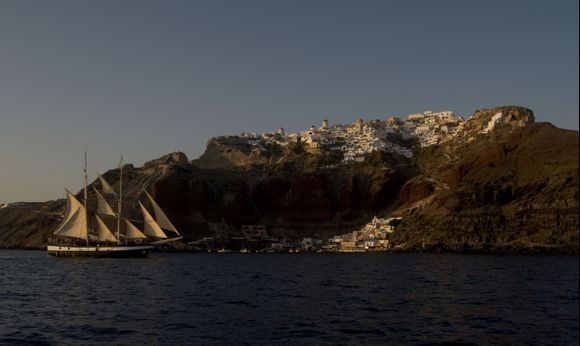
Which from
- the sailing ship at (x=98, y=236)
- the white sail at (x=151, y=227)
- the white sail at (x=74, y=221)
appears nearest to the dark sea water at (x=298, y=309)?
the white sail at (x=74, y=221)

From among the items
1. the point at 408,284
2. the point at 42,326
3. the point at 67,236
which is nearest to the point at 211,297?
the point at 42,326

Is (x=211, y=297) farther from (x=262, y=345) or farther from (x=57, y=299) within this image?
(x=262, y=345)

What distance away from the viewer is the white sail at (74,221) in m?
109

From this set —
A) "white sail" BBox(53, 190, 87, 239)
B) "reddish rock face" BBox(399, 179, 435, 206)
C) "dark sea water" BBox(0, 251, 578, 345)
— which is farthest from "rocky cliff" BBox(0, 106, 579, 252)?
"dark sea water" BBox(0, 251, 578, 345)

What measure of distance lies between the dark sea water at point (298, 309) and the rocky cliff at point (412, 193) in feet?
175

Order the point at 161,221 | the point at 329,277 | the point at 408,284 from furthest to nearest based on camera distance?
the point at 161,221
the point at 329,277
the point at 408,284

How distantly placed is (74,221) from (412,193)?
273ft

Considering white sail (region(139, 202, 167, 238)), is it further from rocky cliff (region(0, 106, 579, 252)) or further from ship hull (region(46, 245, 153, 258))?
rocky cliff (region(0, 106, 579, 252))

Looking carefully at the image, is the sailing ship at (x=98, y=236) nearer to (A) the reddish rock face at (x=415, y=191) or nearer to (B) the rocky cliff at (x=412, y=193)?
(B) the rocky cliff at (x=412, y=193)

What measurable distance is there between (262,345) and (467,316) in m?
13.6

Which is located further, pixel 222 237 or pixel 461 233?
pixel 222 237

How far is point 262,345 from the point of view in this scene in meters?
27.2

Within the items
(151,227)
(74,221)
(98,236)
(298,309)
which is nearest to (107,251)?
(98,236)

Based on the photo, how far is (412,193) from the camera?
150750 mm
